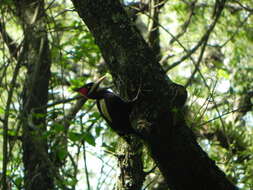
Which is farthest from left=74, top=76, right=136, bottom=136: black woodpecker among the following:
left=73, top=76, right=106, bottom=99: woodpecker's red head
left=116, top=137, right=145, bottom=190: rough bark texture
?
left=116, top=137, right=145, bottom=190: rough bark texture

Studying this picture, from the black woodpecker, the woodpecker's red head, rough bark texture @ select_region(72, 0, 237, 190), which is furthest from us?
the woodpecker's red head

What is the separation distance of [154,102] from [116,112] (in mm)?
697

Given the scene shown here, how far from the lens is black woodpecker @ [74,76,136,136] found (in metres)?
3.42

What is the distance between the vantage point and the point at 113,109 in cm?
Answer: 363

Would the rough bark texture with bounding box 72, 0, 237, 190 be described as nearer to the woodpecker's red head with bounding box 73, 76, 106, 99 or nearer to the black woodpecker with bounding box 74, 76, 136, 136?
the black woodpecker with bounding box 74, 76, 136, 136

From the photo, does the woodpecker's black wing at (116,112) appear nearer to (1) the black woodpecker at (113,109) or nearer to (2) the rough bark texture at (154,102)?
(1) the black woodpecker at (113,109)

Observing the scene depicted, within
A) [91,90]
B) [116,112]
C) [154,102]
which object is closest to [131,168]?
[116,112]

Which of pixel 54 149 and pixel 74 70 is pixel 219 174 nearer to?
pixel 54 149

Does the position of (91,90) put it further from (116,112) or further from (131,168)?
(131,168)

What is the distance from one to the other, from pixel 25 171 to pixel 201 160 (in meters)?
3.16

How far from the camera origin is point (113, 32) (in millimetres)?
3066

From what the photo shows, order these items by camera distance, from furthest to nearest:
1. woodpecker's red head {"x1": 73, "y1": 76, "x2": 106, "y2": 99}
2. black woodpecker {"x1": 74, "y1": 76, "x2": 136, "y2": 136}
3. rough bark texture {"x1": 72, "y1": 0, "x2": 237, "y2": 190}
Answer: woodpecker's red head {"x1": 73, "y1": 76, "x2": 106, "y2": 99}
black woodpecker {"x1": 74, "y1": 76, "x2": 136, "y2": 136}
rough bark texture {"x1": 72, "y1": 0, "x2": 237, "y2": 190}

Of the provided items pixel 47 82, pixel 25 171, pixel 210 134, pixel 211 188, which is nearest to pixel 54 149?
pixel 211 188

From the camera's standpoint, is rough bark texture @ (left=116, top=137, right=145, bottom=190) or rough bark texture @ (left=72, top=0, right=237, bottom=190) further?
rough bark texture @ (left=116, top=137, right=145, bottom=190)
